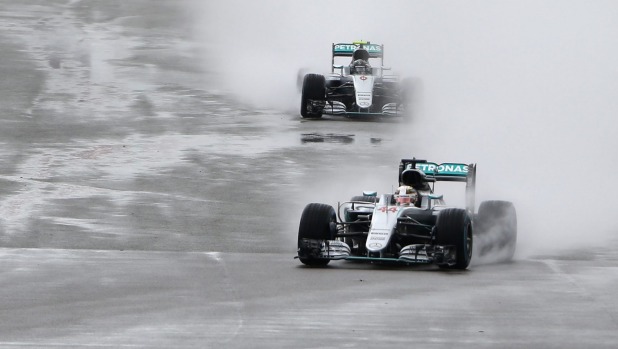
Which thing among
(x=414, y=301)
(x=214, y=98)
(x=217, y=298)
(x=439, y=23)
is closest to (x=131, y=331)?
(x=217, y=298)

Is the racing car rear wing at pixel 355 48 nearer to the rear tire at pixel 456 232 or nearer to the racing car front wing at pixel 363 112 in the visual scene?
the racing car front wing at pixel 363 112

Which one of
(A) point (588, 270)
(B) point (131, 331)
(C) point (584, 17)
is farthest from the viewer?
(C) point (584, 17)

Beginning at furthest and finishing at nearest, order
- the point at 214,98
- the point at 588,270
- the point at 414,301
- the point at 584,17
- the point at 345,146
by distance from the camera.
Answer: the point at 584,17 → the point at 214,98 → the point at 345,146 → the point at 588,270 → the point at 414,301

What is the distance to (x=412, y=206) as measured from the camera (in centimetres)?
2017

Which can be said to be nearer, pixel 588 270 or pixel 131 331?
pixel 131 331

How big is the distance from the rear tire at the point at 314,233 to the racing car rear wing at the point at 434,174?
5.32 ft

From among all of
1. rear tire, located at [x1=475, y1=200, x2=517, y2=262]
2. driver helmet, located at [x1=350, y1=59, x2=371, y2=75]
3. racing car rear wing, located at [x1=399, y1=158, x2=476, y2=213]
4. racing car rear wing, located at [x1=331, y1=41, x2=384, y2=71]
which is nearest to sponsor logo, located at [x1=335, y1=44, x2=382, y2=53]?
racing car rear wing, located at [x1=331, y1=41, x2=384, y2=71]

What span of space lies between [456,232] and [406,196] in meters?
1.56

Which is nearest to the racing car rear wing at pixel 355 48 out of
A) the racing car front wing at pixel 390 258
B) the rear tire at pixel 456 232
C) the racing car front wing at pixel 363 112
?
the racing car front wing at pixel 363 112

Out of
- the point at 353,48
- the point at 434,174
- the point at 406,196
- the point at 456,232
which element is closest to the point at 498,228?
the point at 434,174

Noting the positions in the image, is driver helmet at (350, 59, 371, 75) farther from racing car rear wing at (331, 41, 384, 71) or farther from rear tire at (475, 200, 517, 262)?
rear tire at (475, 200, 517, 262)

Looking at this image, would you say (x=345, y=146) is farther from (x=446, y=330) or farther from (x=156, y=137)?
(x=446, y=330)

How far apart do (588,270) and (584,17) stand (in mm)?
28673

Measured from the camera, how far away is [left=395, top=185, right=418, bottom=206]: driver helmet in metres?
20.2
